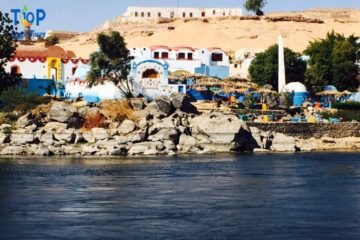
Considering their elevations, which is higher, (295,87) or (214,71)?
(214,71)

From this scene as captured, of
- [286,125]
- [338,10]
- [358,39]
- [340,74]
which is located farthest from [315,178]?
[338,10]

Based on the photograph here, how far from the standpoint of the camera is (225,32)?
10800 centimetres

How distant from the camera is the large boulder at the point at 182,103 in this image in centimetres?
5244

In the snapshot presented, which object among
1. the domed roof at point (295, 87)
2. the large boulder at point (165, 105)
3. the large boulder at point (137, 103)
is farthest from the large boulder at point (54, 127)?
the domed roof at point (295, 87)

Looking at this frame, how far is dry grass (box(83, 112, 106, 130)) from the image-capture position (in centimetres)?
4991

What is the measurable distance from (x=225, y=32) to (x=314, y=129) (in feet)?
182

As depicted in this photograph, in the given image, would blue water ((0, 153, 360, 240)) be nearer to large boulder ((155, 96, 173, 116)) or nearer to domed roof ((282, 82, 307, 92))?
large boulder ((155, 96, 173, 116))

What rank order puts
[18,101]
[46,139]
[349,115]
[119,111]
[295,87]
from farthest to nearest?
[295,87]
[349,115]
[18,101]
[119,111]
[46,139]

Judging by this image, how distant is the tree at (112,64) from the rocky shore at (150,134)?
354 cm

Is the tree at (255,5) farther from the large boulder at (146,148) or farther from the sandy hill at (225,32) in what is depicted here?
the large boulder at (146,148)

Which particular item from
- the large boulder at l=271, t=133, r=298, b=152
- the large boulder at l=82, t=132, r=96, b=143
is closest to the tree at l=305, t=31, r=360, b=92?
the large boulder at l=271, t=133, r=298, b=152

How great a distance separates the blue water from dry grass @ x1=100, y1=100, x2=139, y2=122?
796 centimetres

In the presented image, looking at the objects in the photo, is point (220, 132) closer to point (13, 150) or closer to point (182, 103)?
point (182, 103)

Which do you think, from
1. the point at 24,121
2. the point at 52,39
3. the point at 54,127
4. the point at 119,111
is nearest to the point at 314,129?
the point at 119,111
